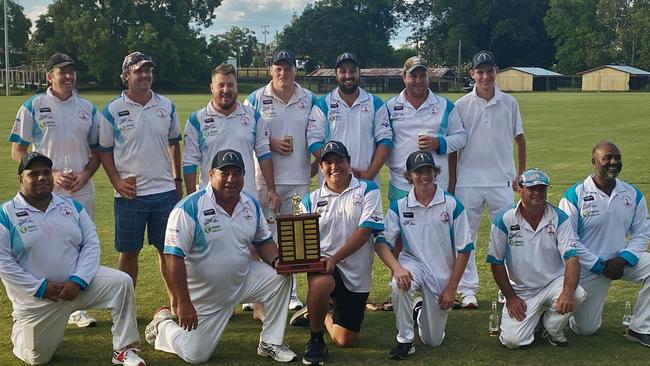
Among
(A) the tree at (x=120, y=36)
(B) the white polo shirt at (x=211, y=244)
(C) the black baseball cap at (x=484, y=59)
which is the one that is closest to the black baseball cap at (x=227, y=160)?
(B) the white polo shirt at (x=211, y=244)

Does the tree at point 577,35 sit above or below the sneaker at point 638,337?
above

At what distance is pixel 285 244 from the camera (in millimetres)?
5262

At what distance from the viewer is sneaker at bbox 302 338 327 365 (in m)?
5.23

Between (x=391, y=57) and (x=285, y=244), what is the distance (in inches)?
4083


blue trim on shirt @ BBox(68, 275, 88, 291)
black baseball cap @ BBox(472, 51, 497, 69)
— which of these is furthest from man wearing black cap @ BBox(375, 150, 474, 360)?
blue trim on shirt @ BBox(68, 275, 88, 291)

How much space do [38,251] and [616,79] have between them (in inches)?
3090

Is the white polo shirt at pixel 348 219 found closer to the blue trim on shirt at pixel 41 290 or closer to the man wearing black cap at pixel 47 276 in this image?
the man wearing black cap at pixel 47 276

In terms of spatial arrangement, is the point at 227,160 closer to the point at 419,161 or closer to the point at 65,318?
the point at 419,161

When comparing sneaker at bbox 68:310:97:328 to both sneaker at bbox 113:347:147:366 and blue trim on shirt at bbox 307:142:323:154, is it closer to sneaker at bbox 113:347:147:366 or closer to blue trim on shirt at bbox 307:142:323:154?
sneaker at bbox 113:347:147:366

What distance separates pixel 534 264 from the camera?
571 centimetres

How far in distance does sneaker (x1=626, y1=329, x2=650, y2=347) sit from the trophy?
2567mm

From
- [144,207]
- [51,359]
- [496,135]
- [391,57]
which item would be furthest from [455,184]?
[391,57]

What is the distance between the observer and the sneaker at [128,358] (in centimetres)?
510

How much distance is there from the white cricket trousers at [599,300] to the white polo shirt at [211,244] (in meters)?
2.77
